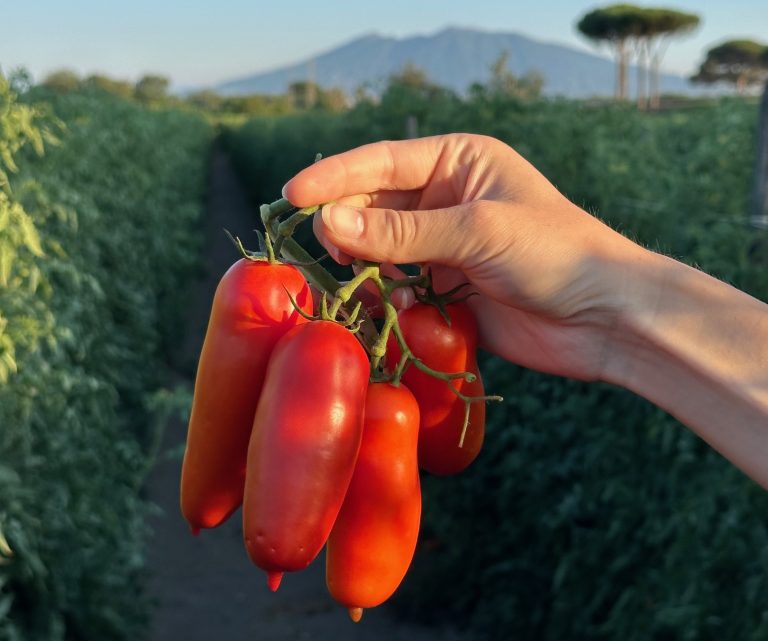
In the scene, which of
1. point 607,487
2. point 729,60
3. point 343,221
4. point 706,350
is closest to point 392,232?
point 343,221

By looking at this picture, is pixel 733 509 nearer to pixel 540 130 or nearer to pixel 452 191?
pixel 452 191

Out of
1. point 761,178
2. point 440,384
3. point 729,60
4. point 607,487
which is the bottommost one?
point 729,60

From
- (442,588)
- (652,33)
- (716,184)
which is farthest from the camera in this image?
(652,33)

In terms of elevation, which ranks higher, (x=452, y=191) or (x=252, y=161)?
(x=452, y=191)

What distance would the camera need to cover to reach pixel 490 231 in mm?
1407

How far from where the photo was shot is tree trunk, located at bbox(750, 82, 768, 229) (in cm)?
315

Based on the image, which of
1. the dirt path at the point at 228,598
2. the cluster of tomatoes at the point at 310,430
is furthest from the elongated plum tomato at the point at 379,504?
the dirt path at the point at 228,598

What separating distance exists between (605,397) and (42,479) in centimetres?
212

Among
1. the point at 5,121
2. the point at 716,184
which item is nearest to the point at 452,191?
the point at 5,121

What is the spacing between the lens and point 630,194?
13.3 ft

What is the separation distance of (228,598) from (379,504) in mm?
3751

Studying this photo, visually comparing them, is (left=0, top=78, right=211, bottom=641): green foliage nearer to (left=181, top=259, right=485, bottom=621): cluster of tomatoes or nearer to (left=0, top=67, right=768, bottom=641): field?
(left=0, top=67, right=768, bottom=641): field

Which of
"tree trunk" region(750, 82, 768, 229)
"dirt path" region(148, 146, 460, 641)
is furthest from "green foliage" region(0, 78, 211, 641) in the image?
"tree trunk" region(750, 82, 768, 229)

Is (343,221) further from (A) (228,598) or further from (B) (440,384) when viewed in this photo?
(A) (228,598)
